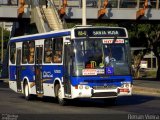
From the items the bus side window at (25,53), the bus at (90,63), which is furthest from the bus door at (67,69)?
the bus side window at (25,53)

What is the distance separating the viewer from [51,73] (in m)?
25.2

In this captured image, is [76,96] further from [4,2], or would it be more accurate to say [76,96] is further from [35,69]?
[4,2]

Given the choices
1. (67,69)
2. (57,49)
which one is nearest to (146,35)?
(57,49)

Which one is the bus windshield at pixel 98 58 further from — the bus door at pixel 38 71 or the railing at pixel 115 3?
the railing at pixel 115 3

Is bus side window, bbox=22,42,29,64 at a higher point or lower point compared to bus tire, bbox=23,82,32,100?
higher

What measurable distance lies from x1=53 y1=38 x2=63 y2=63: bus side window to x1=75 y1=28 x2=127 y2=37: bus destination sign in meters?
1.13

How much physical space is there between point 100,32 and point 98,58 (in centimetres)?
112

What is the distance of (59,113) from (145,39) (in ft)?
161

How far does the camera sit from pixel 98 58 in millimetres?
23219

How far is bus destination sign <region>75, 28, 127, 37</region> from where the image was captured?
23.5 m

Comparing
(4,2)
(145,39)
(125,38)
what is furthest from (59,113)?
(145,39)

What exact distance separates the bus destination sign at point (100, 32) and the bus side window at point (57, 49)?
113 cm

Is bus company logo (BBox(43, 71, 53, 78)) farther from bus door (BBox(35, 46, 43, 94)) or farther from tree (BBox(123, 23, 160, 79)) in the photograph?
tree (BBox(123, 23, 160, 79))

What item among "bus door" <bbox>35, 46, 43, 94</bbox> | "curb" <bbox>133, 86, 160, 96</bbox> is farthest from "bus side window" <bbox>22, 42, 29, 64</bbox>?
"curb" <bbox>133, 86, 160, 96</bbox>
